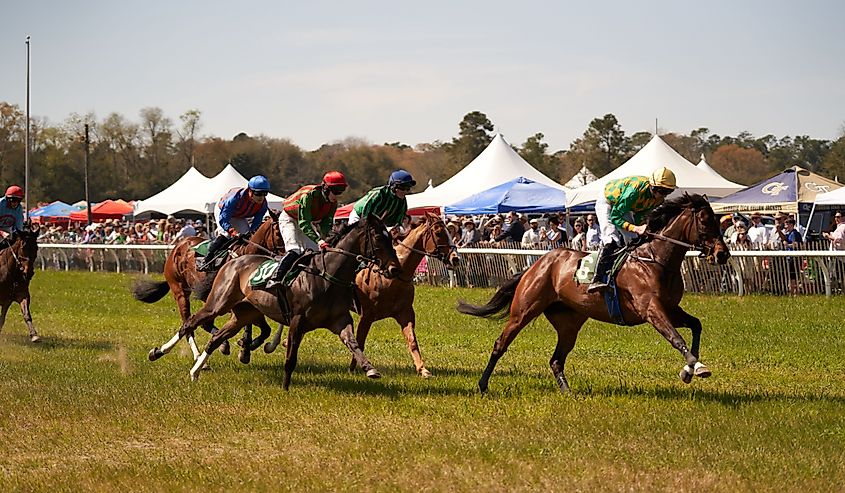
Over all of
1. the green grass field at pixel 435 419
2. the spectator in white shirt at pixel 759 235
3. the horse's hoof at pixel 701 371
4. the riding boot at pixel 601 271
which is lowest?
the green grass field at pixel 435 419

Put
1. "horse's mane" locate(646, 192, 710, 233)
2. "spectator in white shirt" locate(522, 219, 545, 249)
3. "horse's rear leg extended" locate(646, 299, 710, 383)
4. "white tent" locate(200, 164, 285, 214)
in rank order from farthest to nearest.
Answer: "white tent" locate(200, 164, 285, 214) < "spectator in white shirt" locate(522, 219, 545, 249) < "horse's mane" locate(646, 192, 710, 233) < "horse's rear leg extended" locate(646, 299, 710, 383)

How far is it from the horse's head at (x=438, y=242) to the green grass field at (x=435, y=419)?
1.25 m

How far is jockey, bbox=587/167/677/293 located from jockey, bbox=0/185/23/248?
8680 mm

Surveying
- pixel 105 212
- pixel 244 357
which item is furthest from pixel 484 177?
pixel 105 212

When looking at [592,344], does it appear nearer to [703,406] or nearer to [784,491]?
[703,406]

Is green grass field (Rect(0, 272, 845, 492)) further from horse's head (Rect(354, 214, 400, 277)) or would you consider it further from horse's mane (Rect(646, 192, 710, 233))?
horse's mane (Rect(646, 192, 710, 233))

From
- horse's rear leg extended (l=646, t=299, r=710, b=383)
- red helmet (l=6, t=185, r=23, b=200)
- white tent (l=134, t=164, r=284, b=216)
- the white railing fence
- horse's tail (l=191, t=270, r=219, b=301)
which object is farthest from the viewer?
→ white tent (l=134, t=164, r=284, b=216)

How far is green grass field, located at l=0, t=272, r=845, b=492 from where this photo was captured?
6844 mm

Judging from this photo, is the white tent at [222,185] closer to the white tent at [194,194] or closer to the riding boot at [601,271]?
the white tent at [194,194]

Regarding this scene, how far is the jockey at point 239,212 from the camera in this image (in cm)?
1277

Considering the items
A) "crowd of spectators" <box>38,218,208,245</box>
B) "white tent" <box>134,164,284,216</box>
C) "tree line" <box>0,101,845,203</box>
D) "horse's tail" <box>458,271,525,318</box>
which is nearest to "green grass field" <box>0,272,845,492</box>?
"horse's tail" <box>458,271,525,318</box>

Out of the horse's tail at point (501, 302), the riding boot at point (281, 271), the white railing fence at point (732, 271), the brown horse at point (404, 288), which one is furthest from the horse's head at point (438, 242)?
the white railing fence at point (732, 271)

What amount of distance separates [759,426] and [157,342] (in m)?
9.44

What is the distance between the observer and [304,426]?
28.6ft
